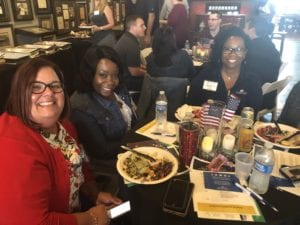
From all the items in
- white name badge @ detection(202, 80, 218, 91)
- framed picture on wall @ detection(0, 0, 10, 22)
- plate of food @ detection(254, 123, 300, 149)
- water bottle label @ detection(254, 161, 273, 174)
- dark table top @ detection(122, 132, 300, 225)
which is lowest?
dark table top @ detection(122, 132, 300, 225)

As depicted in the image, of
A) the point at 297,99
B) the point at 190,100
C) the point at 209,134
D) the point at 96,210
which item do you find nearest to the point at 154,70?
the point at 190,100

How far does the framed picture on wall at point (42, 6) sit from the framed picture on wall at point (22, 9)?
15 centimetres

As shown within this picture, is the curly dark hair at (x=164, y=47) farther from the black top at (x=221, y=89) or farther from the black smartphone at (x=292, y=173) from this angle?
the black smartphone at (x=292, y=173)

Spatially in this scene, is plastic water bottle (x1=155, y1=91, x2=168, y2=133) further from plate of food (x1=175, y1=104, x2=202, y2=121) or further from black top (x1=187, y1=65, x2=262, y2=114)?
black top (x1=187, y1=65, x2=262, y2=114)

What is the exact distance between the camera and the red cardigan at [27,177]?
88 centimetres

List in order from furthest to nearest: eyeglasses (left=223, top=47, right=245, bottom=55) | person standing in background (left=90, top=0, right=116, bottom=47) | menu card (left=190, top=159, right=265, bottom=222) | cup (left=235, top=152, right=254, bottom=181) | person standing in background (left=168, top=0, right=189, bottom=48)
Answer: person standing in background (left=168, top=0, right=189, bottom=48) < person standing in background (left=90, top=0, right=116, bottom=47) < eyeglasses (left=223, top=47, right=245, bottom=55) < cup (left=235, top=152, right=254, bottom=181) < menu card (left=190, top=159, right=265, bottom=222)

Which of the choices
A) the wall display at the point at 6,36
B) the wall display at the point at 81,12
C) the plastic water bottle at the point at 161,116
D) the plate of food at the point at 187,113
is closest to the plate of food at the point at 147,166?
the plastic water bottle at the point at 161,116

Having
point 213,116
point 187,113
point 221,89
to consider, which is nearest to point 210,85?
point 221,89

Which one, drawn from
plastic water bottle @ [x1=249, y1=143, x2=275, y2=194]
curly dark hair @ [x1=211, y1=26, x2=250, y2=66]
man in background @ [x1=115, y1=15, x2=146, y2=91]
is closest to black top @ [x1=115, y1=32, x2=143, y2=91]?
man in background @ [x1=115, y1=15, x2=146, y2=91]

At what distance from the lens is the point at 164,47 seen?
3.03m

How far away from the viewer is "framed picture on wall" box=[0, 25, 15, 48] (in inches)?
134

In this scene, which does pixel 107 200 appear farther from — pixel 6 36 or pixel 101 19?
pixel 101 19

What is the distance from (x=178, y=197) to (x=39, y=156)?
56cm

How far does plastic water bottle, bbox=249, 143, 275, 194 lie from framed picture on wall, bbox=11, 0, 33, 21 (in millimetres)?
3643
